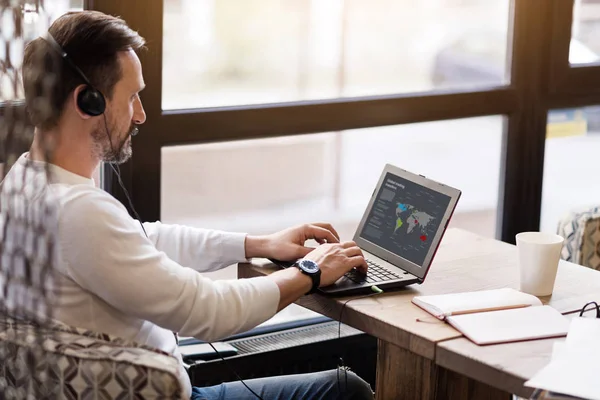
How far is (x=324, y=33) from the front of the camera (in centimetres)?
264

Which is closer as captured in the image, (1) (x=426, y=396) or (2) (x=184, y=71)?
(1) (x=426, y=396)

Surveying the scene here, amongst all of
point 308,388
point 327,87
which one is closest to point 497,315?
point 308,388

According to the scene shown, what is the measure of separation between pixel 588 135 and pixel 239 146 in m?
1.45

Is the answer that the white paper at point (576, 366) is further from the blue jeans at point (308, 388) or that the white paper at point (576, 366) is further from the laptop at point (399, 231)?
the blue jeans at point (308, 388)

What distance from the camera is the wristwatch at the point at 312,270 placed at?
5.90 ft

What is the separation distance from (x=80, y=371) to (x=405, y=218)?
85 centimetres

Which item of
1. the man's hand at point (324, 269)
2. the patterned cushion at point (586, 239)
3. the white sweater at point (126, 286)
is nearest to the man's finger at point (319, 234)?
the man's hand at point (324, 269)

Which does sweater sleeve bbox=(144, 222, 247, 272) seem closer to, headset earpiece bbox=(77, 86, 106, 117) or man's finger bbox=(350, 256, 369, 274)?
man's finger bbox=(350, 256, 369, 274)

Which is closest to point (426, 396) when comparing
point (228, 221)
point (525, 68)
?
point (228, 221)

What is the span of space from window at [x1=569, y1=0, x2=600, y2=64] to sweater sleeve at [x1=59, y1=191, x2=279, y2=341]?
1957mm

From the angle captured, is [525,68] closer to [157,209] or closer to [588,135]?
[588,135]

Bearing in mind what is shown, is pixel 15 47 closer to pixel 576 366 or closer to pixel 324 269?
pixel 324 269

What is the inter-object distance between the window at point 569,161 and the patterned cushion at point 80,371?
6.92 feet

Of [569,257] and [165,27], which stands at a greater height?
[165,27]
